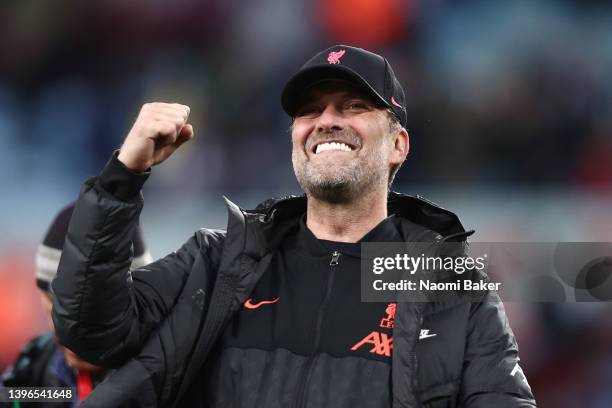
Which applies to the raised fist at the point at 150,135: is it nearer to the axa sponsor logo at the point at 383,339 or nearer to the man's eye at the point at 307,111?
the man's eye at the point at 307,111

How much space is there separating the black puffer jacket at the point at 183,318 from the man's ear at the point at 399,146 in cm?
32

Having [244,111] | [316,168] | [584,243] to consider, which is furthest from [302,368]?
[244,111]

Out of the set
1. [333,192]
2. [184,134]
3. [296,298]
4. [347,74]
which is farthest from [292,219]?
[184,134]

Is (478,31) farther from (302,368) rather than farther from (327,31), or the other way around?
(302,368)

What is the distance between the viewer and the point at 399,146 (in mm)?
2350

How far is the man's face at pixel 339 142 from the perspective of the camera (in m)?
2.11

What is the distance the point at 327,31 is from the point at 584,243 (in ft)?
6.47

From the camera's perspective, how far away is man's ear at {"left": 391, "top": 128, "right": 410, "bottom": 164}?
7.60ft

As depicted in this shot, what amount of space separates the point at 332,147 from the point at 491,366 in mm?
659

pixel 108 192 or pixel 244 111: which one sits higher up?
pixel 244 111

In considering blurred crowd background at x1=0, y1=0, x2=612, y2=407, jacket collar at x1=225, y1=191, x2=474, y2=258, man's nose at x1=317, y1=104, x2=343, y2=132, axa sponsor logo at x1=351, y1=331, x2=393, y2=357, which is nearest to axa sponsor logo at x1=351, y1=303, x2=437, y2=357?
axa sponsor logo at x1=351, y1=331, x2=393, y2=357

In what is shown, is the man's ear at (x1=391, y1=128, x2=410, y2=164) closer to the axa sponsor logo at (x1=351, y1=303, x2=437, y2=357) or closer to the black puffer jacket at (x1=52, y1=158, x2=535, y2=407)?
the black puffer jacket at (x1=52, y1=158, x2=535, y2=407)

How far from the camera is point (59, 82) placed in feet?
17.2

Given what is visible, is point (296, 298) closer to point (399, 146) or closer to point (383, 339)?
point (383, 339)
